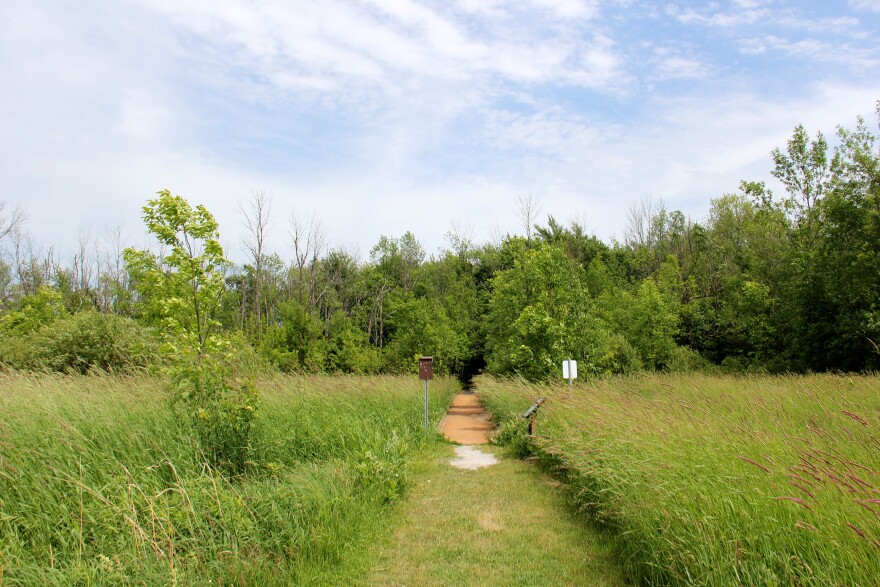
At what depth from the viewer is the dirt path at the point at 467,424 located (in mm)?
15000

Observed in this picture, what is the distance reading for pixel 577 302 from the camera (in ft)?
64.0

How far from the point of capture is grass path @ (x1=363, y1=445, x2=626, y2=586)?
5.50m

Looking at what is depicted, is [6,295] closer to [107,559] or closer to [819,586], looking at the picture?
[107,559]

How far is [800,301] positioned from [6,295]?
54.6m

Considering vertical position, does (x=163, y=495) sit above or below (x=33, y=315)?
below

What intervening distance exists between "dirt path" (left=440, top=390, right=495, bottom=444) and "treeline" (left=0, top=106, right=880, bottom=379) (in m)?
2.55

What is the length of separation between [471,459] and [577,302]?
9.33 m

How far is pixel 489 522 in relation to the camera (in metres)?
7.27

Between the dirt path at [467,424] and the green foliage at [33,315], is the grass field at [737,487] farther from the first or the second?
the green foliage at [33,315]

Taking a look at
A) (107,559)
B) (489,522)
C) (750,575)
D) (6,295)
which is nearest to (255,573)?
(107,559)

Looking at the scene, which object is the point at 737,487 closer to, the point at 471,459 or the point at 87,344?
the point at 471,459

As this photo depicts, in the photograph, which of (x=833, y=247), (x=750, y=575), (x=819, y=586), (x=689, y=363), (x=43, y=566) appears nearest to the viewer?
(x=819, y=586)

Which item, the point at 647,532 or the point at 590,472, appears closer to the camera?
the point at 647,532

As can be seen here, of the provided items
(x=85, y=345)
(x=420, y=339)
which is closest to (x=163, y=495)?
(x=85, y=345)
